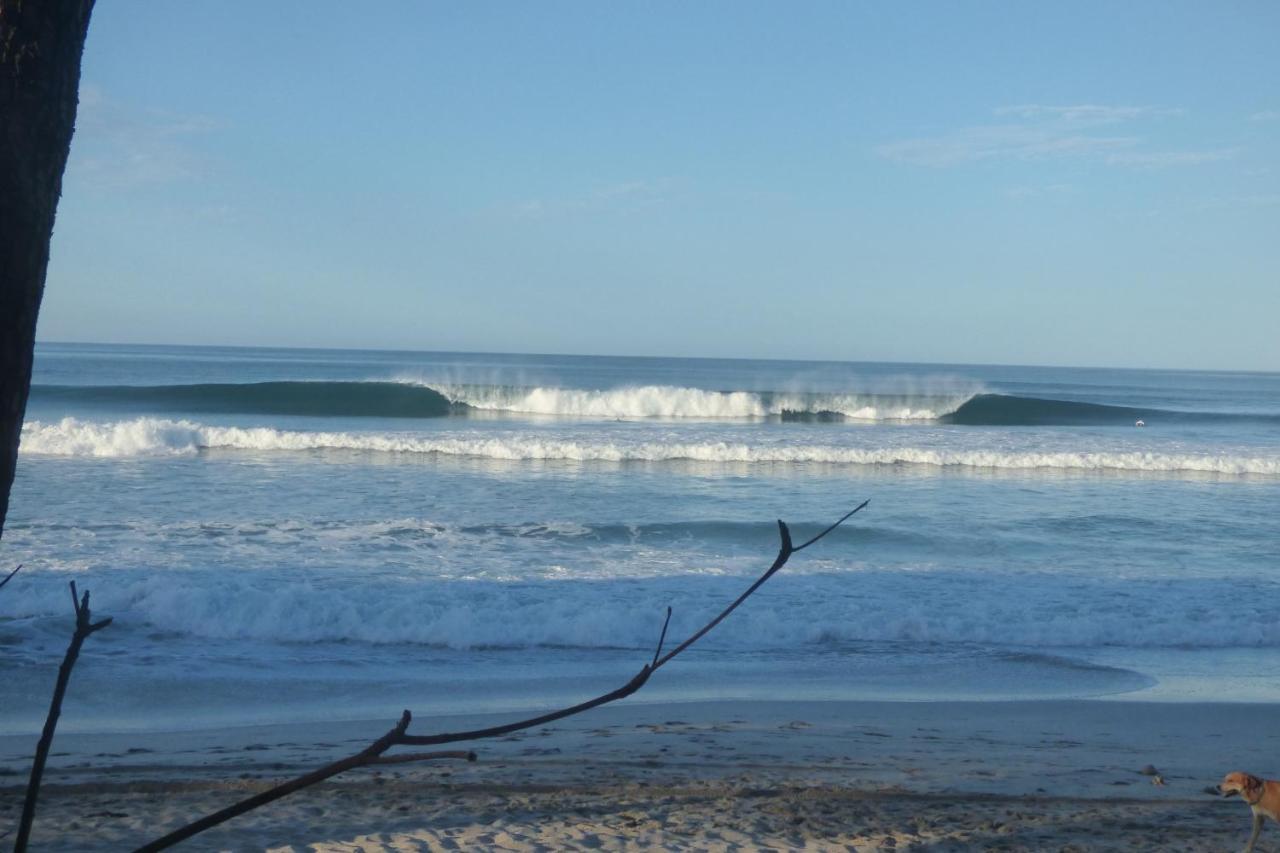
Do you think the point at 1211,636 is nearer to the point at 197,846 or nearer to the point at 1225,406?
the point at 197,846

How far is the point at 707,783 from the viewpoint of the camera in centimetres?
466

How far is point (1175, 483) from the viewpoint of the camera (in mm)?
17266

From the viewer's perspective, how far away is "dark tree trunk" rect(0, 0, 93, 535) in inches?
46.7

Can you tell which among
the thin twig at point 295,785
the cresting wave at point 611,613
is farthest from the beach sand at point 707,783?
the thin twig at point 295,785

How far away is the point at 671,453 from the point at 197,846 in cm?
1591

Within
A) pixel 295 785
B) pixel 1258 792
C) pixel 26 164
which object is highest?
pixel 26 164

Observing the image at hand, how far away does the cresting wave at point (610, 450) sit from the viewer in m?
19.1

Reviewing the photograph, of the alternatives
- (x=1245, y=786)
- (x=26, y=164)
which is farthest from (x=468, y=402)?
(x=26, y=164)

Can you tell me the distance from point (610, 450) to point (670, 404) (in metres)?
12.4

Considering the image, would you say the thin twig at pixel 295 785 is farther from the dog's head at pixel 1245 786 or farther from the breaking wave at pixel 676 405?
the breaking wave at pixel 676 405

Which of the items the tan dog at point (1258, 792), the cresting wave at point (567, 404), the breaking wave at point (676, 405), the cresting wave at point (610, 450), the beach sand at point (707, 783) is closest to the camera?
the tan dog at point (1258, 792)

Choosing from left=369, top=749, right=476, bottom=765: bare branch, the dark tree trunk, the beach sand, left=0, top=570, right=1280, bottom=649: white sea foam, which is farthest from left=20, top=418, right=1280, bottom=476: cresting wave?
left=369, top=749, right=476, bottom=765: bare branch

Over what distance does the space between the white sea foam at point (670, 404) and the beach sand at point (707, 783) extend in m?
24.5

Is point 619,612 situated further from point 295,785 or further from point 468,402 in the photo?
point 468,402
